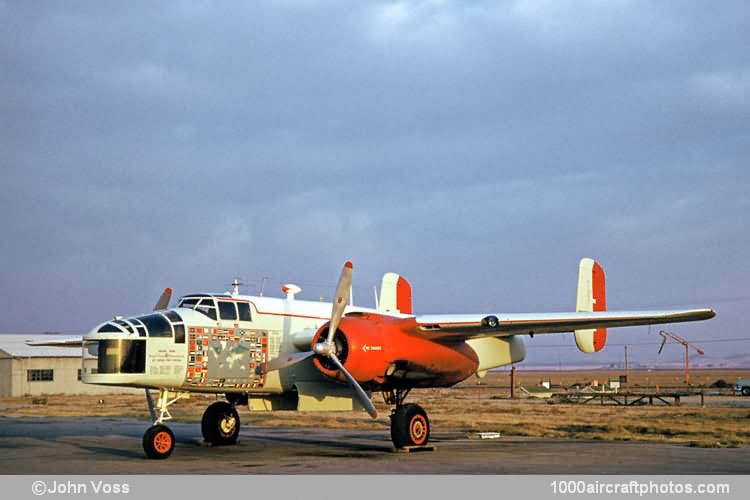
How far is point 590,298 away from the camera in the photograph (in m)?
24.4

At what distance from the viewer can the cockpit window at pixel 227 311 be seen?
19750mm

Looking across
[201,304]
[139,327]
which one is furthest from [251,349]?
[139,327]

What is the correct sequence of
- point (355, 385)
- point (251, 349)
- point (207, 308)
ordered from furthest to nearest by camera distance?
1. point (251, 349)
2. point (207, 308)
3. point (355, 385)

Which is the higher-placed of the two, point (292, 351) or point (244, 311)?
point (244, 311)

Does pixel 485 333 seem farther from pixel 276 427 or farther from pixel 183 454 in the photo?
pixel 276 427

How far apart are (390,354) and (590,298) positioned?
7742 millimetres

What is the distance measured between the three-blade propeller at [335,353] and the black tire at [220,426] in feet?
9.33

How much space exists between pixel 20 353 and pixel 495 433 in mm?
47363

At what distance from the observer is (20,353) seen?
201 ft

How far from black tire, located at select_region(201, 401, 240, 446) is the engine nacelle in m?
4.36

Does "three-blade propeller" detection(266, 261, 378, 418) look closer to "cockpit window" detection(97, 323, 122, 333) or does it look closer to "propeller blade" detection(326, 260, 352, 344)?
"propeller blade" detection(326, 260, 352, 344)

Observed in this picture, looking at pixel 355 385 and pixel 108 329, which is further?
pixel 355 385

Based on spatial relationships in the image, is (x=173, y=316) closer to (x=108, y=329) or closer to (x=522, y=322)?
(x=108, y=329)
